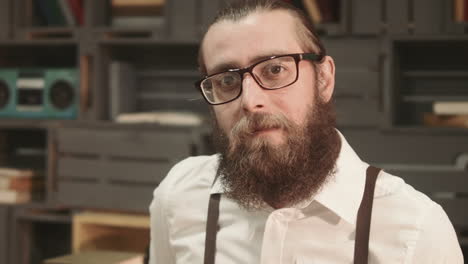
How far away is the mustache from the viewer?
991 mm

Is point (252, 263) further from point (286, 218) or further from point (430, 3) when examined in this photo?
point (430, 3)

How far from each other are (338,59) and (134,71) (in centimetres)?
95

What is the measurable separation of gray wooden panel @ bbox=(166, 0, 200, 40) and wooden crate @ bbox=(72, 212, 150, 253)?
27.6 inches

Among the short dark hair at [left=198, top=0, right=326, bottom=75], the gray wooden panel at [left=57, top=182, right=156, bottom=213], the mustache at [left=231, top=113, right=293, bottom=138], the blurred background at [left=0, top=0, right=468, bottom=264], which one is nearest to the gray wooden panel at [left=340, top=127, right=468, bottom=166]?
the blurred background at [left=0, top=0, right=468, bottom=264]

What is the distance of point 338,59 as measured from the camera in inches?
77.1

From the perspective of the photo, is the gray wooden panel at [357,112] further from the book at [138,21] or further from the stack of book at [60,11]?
the stack of book at [60,11]

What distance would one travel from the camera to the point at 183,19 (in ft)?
6.97

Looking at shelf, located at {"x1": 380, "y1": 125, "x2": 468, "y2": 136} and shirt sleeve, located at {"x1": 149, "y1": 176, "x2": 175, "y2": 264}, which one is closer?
shirt sleeve, located at {"x1": 149, "y1": 176, "x2": 175, "y2": 264}

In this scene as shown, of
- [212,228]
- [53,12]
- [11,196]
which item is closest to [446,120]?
[212,228]

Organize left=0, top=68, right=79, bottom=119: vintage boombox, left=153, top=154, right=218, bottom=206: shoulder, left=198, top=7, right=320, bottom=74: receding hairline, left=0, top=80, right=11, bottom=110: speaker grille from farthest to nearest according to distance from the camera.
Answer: left=0, top=80, right=11, bottom=110: speaker grille → left=0, top=68, right=79, bottom=119: vintage boombox → left=153, top=154, right=218, bottom=206: shoulder → left=198, top=7, right=320, bottom=74: receding hairline

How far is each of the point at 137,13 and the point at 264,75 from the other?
4.49 ft

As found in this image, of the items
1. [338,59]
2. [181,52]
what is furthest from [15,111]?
[338,59]

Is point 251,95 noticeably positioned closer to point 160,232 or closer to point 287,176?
point 287,176

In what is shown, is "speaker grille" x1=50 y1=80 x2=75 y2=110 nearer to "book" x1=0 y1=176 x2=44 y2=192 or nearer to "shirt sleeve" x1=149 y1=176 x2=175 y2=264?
"book" x1=0 y1=176 x2=44 y2=192
